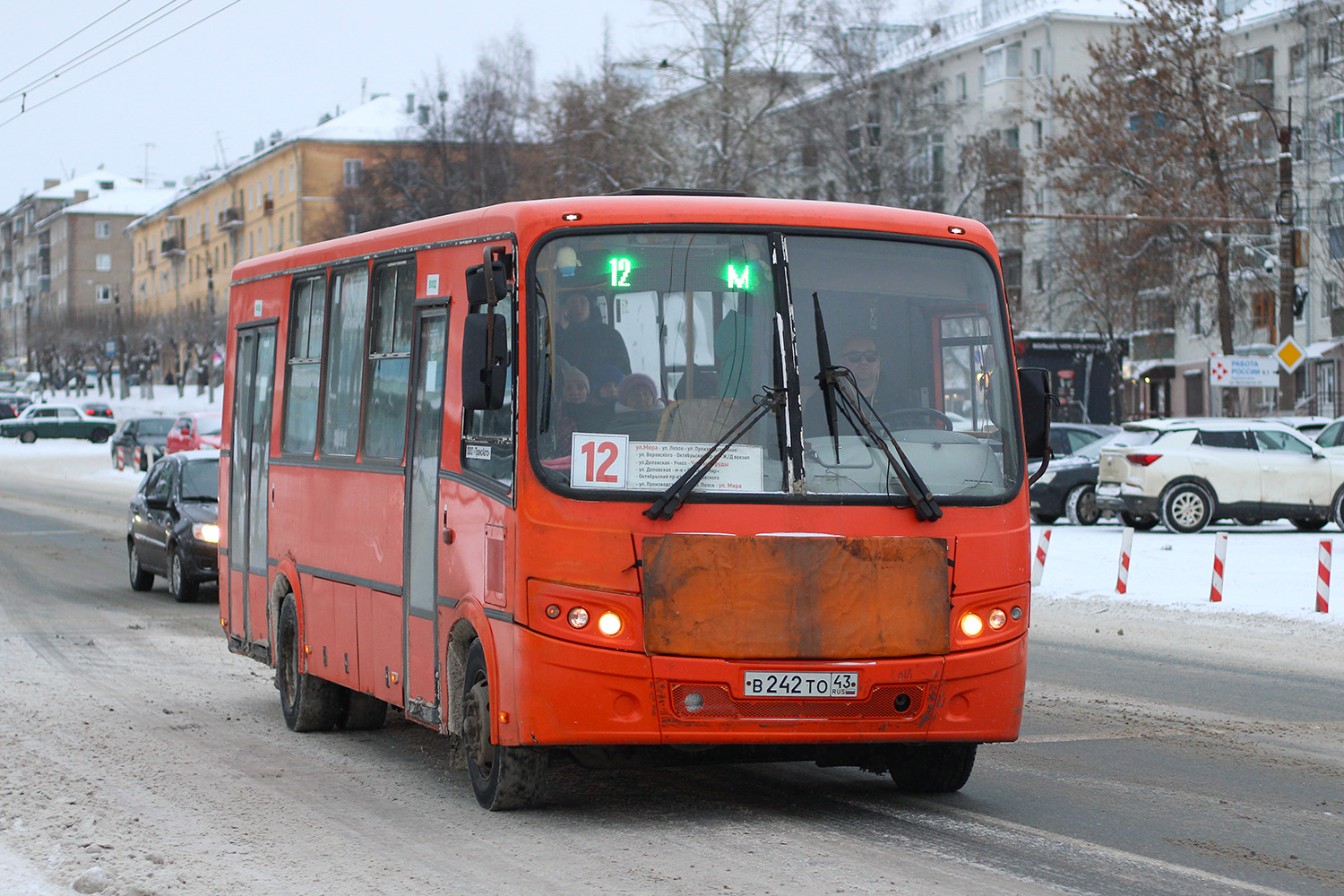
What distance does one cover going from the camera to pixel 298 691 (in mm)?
10438

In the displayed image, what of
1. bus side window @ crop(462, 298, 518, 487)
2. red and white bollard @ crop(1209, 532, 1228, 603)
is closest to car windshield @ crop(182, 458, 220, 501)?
red and white bollard @ crop(1209, 532, 1228, 603)

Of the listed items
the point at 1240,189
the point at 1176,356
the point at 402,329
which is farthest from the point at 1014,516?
the point at 1176,356

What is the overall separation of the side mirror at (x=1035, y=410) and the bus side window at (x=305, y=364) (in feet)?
13.1

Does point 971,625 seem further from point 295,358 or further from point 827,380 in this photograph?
point 295,358

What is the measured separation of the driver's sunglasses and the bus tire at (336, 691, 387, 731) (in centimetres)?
399

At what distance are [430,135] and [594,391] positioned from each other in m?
67.2

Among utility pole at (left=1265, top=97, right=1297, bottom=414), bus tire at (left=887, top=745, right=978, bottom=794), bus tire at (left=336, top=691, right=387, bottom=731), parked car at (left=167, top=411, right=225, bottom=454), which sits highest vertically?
utility pole at (left=1265, top=97, right=1297, bottom=414)

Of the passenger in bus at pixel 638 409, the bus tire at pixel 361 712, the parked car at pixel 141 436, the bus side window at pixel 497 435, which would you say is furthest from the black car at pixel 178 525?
the parked car at pixel 141 436

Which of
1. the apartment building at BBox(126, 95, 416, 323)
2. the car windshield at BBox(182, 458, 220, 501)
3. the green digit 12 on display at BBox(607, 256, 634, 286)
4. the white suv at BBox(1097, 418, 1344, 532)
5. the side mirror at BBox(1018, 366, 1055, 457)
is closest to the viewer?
the green digit 12 on display at BBox(607, 256, 634, 286)

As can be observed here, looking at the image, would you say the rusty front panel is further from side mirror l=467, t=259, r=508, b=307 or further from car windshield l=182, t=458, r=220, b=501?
car windshield l=182, t=458, r=220, b=501

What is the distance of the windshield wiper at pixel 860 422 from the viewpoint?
24.3ft

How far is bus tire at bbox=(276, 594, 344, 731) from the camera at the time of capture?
1033cm

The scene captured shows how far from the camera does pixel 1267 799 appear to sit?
816cm

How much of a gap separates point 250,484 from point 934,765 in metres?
5.16
